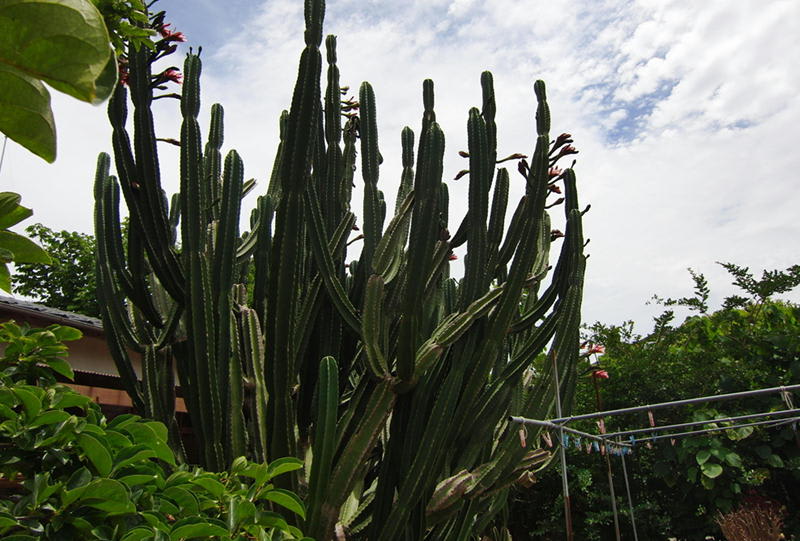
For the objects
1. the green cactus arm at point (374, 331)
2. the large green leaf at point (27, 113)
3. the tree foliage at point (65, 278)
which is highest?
the tree foliage at point (65, 278)

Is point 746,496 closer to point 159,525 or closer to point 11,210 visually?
point 159,525

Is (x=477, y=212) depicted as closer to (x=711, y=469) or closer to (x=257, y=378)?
(x=257, y=378)

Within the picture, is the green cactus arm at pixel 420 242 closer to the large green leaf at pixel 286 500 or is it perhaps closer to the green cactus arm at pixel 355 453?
the green cactus arm at pixel 355 453

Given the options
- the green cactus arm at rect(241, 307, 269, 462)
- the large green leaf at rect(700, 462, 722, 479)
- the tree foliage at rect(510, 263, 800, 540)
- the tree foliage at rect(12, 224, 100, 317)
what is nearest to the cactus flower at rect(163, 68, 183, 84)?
the green cactus arm at rect(241, 307, 269, 462)

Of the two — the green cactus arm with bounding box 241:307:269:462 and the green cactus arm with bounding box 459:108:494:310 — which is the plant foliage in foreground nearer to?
the green cactus arm with bounding box 241:307:269:462

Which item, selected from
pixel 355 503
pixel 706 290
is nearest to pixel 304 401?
pixel 355 503

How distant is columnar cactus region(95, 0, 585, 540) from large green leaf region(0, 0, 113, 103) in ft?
8.73

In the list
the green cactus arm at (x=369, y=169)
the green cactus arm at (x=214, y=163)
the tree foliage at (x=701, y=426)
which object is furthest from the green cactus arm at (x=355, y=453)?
the tree foliage at (x=701, y=426)

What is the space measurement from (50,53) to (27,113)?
6cm

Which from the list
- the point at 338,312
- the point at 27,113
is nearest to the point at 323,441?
the point at 338,312

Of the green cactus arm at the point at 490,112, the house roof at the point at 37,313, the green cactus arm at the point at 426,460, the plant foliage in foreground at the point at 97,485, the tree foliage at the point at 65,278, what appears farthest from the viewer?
the tree foliage at the point at 65,278

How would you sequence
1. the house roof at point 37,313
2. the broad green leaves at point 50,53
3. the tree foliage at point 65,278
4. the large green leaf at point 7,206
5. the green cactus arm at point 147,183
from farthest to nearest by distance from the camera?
1. the tree foliage at point 65,278
2. the house roof at point 37,313
3. the green cactus arm at point 147,183
4. the large green leaf at point 7,206
5. the broad green leaves at point 50,53

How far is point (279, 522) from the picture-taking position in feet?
4.53

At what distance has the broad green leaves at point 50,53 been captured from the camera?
0.43 m
